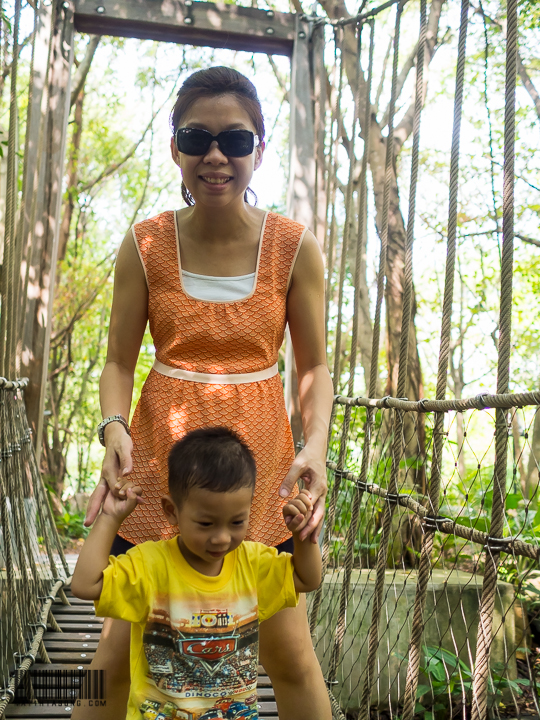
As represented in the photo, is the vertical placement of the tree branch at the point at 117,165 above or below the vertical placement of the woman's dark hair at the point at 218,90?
above

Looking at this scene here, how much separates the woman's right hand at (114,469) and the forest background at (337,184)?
2.55 metres

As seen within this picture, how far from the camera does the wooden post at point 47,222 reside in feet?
9.11

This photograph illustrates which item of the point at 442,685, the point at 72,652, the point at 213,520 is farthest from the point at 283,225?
the point at 442,685

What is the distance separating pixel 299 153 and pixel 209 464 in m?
2.12

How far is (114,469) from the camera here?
1151mm

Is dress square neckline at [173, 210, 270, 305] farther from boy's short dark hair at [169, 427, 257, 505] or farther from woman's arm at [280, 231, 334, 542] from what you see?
boy's short dark hair at [169, 427, 257, 505]

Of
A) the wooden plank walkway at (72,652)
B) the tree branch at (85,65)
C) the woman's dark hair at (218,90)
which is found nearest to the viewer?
the woman's dark hair at (218,90)

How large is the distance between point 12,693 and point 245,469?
3.28 feet

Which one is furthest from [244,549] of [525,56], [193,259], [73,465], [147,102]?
[73,465]

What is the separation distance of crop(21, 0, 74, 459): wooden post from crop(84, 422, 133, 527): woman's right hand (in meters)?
1.66

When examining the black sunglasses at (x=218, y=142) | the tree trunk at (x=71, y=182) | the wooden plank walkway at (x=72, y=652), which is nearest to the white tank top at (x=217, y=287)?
the black sunglasses at (x=218, y=142)

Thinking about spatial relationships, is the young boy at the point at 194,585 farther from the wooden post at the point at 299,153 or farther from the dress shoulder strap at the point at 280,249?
the wooden post at the point at 299,153

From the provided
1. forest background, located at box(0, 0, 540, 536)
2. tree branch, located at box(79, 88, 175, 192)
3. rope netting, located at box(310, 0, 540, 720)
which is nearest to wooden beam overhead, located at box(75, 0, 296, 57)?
rope netting, located at box(310, 0, 540, 720)

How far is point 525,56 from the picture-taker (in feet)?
22.3
